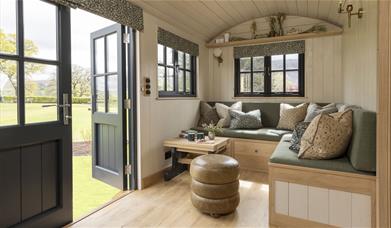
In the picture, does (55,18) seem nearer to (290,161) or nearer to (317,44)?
(290,161)

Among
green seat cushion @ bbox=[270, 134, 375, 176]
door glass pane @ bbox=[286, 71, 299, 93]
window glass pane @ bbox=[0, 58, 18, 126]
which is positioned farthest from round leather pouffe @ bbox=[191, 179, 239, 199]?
door glass pane @ bbox=[286, 71, 299, 93]

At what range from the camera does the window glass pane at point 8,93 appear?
1.59 m

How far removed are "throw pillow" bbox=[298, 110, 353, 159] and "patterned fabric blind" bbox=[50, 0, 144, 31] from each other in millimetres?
2059

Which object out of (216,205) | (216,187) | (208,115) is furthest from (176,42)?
(216,205)

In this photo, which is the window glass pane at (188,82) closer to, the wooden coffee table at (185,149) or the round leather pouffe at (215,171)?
the wooden coffee table at (185,149)

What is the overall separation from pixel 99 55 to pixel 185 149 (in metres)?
1.58

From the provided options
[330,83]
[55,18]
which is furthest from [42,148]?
[330,83]

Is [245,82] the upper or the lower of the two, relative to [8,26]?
lower

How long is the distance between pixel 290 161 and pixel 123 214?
1.54 meters

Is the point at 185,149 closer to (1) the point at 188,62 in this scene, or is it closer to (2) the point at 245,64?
(1) the point at 188,62

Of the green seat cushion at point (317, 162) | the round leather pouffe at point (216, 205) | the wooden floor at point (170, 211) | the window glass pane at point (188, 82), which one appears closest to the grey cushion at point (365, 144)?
the green seat cushion at point (317, 162)

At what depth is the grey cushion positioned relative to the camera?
1590 mm

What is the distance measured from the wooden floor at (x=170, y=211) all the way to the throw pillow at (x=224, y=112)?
123cm

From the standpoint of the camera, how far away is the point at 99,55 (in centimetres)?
293
